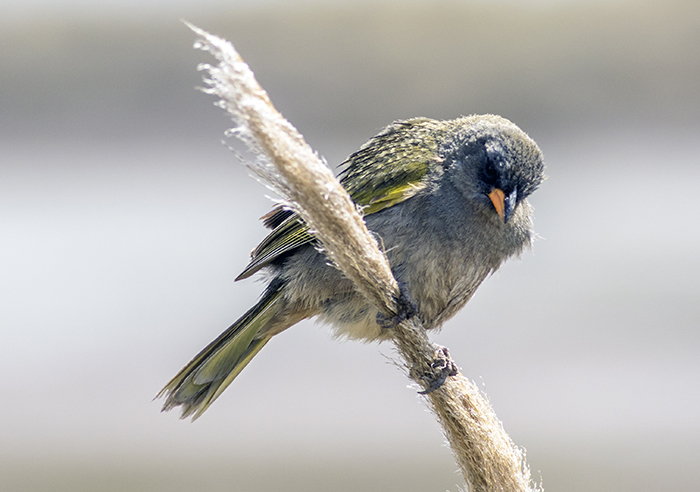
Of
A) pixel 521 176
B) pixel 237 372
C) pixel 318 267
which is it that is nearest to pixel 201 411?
pixel 237 372

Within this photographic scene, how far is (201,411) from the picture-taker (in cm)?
221

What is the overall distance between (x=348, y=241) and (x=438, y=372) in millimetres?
470

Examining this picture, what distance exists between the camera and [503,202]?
2.08 m

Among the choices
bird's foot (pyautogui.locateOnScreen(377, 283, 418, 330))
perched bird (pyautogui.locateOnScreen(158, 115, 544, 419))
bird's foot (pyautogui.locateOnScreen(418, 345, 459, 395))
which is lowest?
bird's foot (pyautogui.locateOnScreen(418, 345, 459, 395))

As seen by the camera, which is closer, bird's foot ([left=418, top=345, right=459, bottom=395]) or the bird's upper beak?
bird's foot ([left=418, top=345, right=459, bottom=395])

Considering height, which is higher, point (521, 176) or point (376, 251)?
point (521, 176)

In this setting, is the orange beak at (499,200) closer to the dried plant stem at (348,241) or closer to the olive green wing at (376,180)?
the olive green wing at (376,180)

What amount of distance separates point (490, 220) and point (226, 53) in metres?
1.23

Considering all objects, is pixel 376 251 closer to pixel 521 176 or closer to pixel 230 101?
pixel 230 101

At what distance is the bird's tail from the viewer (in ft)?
7.27

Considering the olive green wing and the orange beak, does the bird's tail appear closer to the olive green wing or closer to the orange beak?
the olive green wing

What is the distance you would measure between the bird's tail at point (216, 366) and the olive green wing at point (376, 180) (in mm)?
160

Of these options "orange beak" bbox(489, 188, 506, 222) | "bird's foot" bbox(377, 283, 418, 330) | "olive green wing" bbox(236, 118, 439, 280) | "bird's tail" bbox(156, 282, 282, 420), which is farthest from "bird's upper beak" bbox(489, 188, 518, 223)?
"bird's tail" bbox(156, 282, 282, 420)

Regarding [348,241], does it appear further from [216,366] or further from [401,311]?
[216,366]
